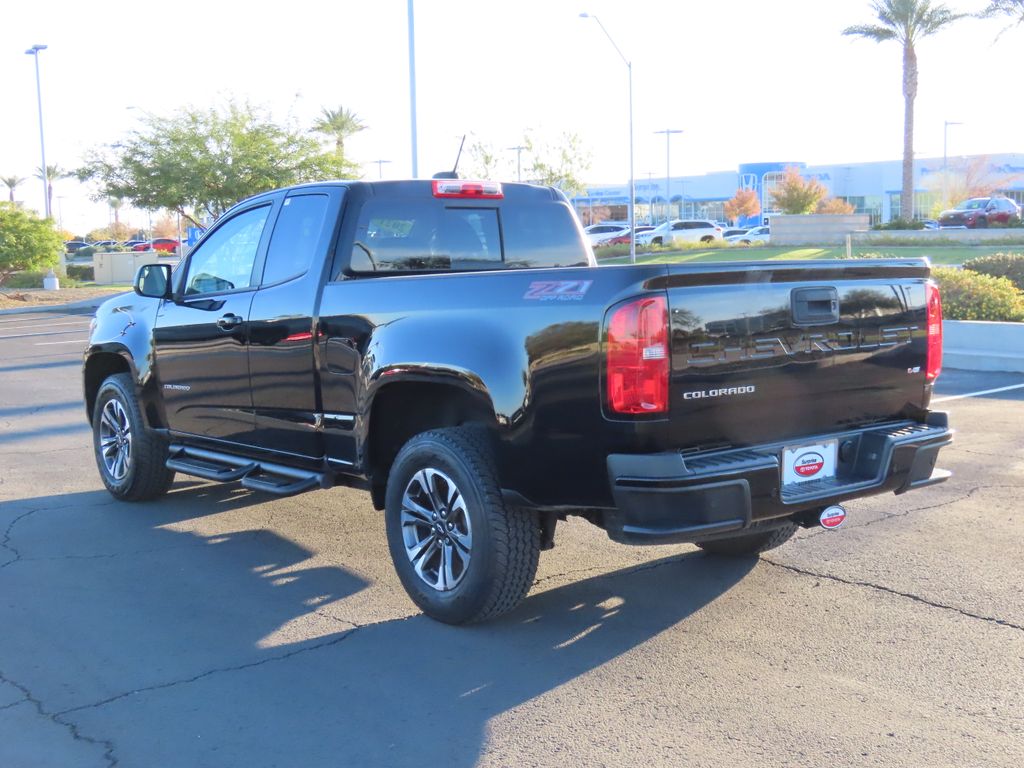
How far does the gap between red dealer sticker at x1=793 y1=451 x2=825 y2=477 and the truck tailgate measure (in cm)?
11

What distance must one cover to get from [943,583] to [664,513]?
2.10 metres

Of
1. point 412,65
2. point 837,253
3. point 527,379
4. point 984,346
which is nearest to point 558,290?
point 527,379

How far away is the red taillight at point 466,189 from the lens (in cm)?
618

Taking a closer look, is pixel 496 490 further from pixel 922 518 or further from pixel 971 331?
pixel 971 331

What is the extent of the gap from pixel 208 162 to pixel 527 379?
108 ft

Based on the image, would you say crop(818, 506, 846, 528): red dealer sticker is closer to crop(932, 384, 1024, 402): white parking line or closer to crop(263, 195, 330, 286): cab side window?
crop(263, 195, 330, 286): cab side window

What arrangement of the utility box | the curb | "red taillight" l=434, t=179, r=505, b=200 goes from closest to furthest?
1. "red taillight" l=434, t=179, r=505, b=200
2. the curb
3. the utility box

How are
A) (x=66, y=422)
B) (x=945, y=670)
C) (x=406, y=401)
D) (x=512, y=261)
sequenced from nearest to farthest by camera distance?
(x=945, y=670), (x=406, y=401), (x=512, y=261), (x=66, y=422)

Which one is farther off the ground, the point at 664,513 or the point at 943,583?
the point at 664,513

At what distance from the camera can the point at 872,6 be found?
41062mm

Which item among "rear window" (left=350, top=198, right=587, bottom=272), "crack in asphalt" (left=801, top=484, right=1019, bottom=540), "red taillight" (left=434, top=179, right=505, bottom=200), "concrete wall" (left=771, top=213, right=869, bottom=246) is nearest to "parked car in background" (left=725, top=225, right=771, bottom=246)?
"concrete wall" (left=771, top=213, right=869, bottom=246)

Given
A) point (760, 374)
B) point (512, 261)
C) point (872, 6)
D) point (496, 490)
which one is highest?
point (872, 6)

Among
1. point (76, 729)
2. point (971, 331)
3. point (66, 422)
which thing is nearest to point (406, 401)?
point (76, 729)

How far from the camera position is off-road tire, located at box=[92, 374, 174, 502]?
736 cm
